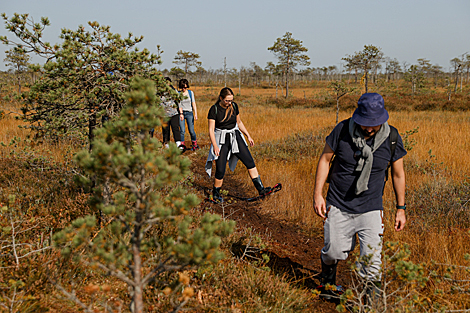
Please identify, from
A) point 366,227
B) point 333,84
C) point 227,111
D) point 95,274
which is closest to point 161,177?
point 95,274

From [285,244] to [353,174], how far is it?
1.80 m

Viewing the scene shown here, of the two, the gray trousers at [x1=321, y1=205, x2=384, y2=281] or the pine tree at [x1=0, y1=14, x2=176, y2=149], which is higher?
the pine tree at [x1=0, y1=14, x2=176, y2=149]

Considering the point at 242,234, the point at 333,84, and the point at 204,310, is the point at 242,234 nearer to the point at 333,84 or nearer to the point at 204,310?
the point at 204,310

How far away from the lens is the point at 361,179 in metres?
2.54

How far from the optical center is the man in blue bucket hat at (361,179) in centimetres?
250

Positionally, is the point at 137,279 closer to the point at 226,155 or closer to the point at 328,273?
the point at 328,273

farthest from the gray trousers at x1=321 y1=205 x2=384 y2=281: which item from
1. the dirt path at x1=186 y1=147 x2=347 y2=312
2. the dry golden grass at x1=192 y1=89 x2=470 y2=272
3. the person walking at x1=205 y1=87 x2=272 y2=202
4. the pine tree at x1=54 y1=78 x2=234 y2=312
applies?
the person walking at x1=205 y1=87 x2=272 y2=202

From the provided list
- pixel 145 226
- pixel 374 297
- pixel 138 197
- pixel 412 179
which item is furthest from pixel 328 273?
pixel 412 179

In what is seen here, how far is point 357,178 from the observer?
8.64 ft

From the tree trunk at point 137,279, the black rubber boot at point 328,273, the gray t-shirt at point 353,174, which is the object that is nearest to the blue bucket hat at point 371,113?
the gray t-shirt at point 353,174

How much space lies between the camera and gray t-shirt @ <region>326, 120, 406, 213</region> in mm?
2596

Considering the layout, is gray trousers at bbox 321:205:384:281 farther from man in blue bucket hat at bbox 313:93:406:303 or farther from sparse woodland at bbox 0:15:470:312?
sparse woodland at bbox 0:15:470:312

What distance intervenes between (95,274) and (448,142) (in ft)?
29.9

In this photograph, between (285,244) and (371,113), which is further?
(285,244)
